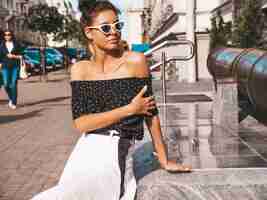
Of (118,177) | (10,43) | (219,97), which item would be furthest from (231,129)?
(10,43)

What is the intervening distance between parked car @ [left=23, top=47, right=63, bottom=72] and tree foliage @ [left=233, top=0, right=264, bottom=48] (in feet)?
72.8

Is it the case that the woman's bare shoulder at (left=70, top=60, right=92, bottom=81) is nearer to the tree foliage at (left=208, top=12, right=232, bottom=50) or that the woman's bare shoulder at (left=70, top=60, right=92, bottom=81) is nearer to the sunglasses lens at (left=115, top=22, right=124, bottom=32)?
the sunglasses lens at (left=115, top=22, right=124, bottom=32)

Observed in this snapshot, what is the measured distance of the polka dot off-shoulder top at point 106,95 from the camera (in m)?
3.63

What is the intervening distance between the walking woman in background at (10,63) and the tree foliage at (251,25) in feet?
19.3

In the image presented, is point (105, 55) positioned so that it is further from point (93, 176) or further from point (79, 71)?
point (93, 176)

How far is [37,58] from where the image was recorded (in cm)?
4206

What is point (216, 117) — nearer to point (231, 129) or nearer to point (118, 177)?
point (231, 129)

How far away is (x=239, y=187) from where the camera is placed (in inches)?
145

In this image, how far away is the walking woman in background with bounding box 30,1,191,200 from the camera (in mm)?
3492

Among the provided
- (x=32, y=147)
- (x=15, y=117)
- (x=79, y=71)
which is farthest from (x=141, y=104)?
(x=15, y=117)

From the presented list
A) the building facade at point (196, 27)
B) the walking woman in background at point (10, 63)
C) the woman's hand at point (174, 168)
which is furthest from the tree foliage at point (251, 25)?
the woman's hand at point (174, 168)

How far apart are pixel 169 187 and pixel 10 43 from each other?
39.0ft

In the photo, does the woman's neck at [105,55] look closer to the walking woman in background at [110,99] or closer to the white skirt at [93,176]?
the walking woman in background at [110,99]

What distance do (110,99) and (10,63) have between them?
11429 mm
